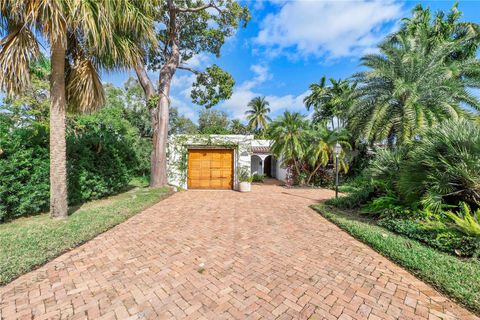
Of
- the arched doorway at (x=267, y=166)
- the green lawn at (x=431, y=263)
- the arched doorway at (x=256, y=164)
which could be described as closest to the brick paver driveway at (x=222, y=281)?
the green lawn at (x=431, y=263)

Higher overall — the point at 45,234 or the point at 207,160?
the point at 207,160

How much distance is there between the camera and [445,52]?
30.8 ft

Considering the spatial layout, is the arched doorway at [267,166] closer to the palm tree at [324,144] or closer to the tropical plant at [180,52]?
the palm tree at [324,144]

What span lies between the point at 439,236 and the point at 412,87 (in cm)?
805

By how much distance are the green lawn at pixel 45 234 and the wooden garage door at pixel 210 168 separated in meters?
5.03

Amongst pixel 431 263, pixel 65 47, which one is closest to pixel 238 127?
pixel 65 47

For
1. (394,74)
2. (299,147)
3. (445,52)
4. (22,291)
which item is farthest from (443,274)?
(445,52)

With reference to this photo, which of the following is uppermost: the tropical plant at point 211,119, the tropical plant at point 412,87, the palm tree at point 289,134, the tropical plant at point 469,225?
the tropical plant at point 211,119

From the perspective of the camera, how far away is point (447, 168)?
4.38 metres

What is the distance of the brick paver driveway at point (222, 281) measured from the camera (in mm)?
2328

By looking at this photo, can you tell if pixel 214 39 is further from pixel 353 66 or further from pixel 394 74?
pixel 394 74

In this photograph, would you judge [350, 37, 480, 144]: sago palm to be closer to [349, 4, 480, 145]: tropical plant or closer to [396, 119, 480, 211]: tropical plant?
[349, 4, 480, 145]: tropical plant

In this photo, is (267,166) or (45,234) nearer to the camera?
(45,234)

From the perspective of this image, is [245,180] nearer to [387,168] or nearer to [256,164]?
[387,168]
